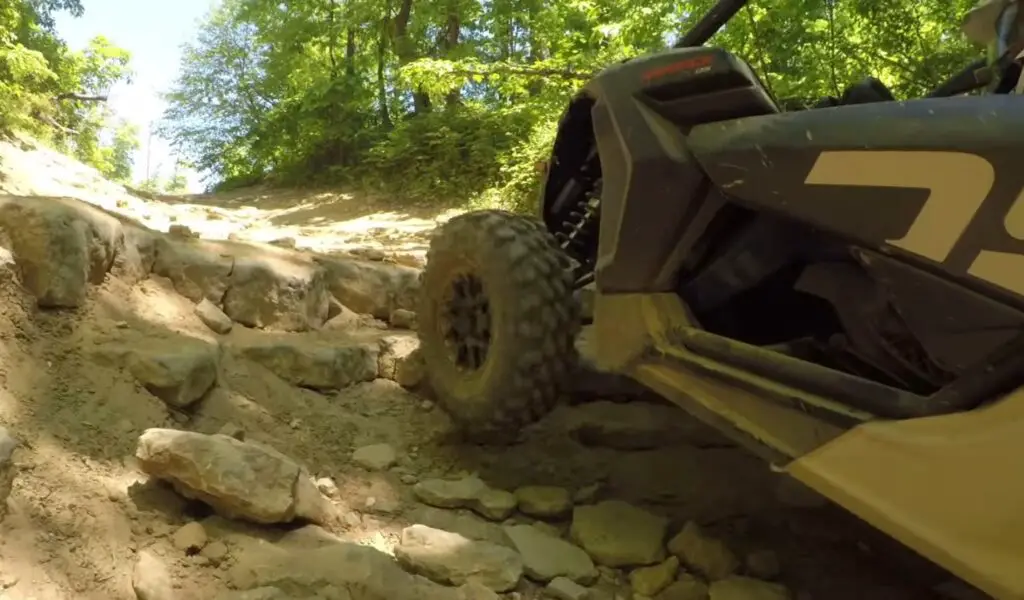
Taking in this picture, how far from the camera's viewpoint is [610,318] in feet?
6.72

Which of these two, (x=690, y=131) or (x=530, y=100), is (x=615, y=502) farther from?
(x=530, y=100)

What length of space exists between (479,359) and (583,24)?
28.3ft

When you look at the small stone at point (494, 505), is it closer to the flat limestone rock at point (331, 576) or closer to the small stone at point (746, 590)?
the flat limestone rock at point (331, 576)

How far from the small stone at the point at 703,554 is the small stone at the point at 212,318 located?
162cm

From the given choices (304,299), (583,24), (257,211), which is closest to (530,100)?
(583,24)

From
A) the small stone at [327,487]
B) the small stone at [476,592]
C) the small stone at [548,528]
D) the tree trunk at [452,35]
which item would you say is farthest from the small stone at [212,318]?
the tree trunk at [452,35]

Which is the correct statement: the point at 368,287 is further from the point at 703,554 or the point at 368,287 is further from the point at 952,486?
the point at 952,486

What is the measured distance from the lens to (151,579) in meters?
1.62

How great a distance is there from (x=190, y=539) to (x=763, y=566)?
1469 mm

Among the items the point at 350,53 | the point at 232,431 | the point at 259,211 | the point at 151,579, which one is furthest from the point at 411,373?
the point at 350,53

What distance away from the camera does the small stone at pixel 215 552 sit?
174cm

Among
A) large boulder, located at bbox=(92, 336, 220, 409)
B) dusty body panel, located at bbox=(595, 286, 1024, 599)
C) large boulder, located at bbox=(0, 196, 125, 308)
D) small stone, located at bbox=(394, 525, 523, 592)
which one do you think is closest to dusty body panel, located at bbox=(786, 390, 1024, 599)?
dusty body panel, located at bbox=(595, 286, 1024, 599)

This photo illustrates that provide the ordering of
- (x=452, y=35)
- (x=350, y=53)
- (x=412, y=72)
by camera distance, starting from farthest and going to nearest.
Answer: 1. (x=350, y=53)
2. (x=452, y=35)
3. (x=412, y=72)

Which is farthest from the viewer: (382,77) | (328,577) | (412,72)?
(382,77)
